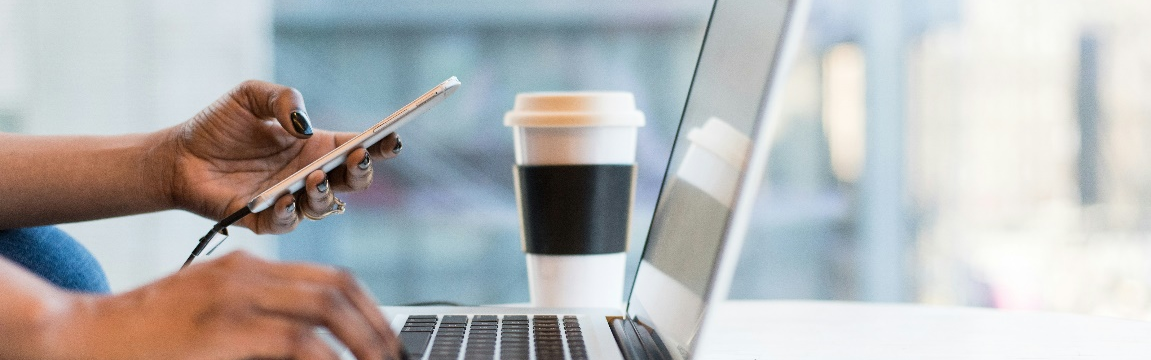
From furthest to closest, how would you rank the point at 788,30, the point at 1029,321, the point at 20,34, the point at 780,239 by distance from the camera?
the point at 780,239 < the point at 20,34 < the point at 1029,321 < the point at 788,30

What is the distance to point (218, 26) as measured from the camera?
1.98 m

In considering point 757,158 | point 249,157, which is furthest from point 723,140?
point 249,157

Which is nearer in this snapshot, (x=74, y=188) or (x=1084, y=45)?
(x=74, y=188)

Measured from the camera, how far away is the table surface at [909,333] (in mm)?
545

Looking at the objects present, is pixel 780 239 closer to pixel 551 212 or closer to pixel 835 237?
pixel 835 237

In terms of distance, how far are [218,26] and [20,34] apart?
426 millimetres

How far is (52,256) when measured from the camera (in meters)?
0.67

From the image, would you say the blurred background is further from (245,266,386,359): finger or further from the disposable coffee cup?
(245,266,386,359): finger

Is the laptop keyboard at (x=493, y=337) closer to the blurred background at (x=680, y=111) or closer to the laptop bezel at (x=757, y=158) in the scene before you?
the laptop bezel at (x=757, y=158)

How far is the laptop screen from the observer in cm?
39

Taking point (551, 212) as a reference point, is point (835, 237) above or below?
below

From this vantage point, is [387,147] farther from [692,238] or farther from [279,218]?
[692,238]

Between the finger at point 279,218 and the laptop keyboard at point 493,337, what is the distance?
164mm

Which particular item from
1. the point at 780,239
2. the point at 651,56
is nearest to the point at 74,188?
the point at 651,56
